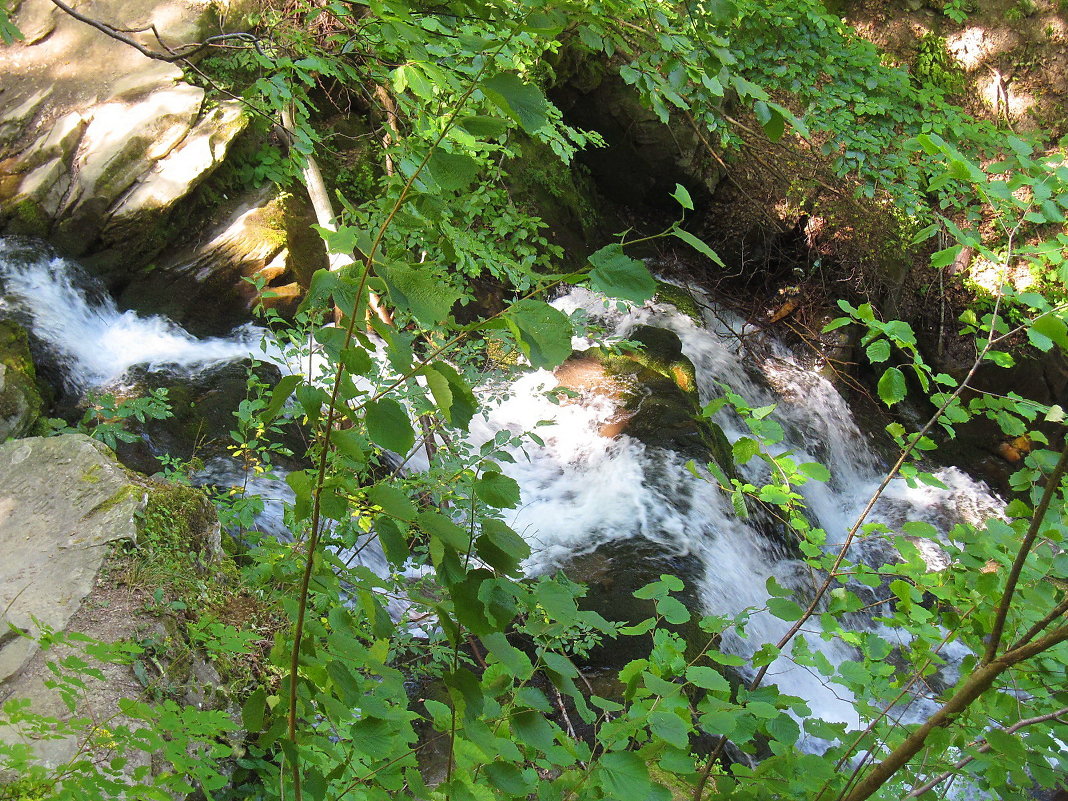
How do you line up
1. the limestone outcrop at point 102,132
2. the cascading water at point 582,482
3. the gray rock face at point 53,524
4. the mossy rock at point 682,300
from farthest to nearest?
the mossy rock at point 682,300, the limestone outcrop at point 102,132, the cascading water at point 582,482, the gray rock face at point 53,524

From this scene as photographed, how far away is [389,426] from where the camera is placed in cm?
75

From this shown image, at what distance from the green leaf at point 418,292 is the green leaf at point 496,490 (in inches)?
8.3

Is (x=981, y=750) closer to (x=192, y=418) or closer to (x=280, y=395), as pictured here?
(x=280, y=395)

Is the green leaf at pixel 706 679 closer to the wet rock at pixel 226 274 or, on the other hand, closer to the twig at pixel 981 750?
the twig at pixel 981 750

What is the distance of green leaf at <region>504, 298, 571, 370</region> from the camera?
72 centimetres

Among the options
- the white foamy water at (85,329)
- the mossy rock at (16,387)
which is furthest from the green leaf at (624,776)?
the white foamy water at (85,329)

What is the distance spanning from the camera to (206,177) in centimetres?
611

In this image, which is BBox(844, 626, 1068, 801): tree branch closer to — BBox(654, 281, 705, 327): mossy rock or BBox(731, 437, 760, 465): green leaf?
BBox(731, 437, 760, 465): green leaf

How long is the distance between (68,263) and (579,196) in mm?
5349

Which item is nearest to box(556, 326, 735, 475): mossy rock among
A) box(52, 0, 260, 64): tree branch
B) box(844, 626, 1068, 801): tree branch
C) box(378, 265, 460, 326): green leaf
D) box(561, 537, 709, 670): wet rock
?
box(561, 537, 709, 670): wet rock

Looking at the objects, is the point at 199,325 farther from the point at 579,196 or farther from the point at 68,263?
the point at 579,196

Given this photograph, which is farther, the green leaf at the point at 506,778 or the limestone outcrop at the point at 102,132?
the limestone outcrop at the point at 102,132

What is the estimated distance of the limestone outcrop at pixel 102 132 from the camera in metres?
5.65

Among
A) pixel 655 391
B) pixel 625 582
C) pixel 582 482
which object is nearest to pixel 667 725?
pixel 625 582
